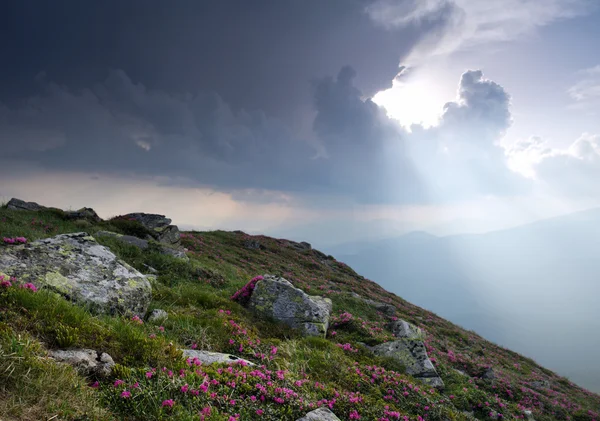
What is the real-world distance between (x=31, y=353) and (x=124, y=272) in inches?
224

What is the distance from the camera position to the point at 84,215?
2725 centimetres

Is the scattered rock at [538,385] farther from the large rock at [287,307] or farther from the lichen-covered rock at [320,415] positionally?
the lichen-covered rock at [320,415]

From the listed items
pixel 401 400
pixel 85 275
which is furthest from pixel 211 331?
pixel 401 400

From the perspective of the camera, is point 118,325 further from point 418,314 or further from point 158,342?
point 418,314

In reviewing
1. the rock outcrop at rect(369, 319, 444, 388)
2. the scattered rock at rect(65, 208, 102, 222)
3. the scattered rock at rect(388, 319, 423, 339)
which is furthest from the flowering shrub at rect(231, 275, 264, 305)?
the scattered rock at rect(65, 208, 102, 222)

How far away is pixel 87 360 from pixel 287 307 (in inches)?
343

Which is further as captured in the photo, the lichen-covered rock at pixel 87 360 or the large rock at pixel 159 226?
the large rock at pixel 159 226

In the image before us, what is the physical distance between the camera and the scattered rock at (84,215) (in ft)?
88.5

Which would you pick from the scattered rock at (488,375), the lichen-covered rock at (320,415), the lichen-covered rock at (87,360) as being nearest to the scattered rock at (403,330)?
the scattered rock at (488,375)

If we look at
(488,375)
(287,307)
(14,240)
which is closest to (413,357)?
(287,307)

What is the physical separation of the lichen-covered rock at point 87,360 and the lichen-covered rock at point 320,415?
3500mm

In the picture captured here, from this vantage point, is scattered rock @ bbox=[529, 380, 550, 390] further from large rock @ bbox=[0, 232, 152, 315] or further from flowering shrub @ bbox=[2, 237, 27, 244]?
flowering shrub @ bbox=[2, 237, 27, 244]

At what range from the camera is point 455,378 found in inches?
599

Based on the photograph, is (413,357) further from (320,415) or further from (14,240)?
(14,240)
